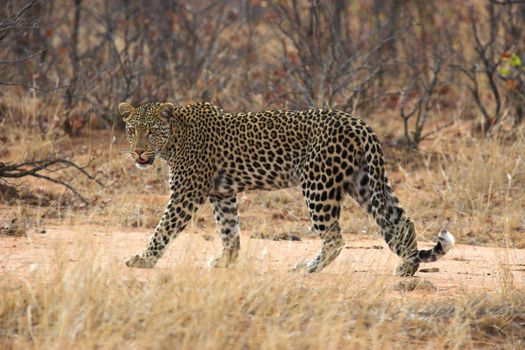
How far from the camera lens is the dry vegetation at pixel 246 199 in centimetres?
571

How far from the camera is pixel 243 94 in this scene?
1370 centimetres

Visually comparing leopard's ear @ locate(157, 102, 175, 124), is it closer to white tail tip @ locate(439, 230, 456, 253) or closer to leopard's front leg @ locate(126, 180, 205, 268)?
leopard's front leg @ locate(126, 180, 205, 268)

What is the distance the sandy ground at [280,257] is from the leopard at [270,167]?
7.7 inches

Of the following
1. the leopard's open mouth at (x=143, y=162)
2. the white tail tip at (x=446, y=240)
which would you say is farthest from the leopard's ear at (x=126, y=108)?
the white tail tip at (x=446, y=240)

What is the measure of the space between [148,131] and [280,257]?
149cm

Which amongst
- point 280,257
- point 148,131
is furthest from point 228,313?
point 280,257

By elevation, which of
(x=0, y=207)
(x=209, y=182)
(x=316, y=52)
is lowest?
(x=0, y=207)

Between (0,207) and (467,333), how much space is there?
18.2ft

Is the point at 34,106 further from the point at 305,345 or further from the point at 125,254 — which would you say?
the point at 305,345

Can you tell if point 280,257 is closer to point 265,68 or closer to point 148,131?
point 148,131

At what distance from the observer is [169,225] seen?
25.9 ft

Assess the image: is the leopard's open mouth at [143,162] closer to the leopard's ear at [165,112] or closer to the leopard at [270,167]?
the leopard at [270,167]

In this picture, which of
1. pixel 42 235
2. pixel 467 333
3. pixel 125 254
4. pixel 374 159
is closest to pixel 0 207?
pixel 42 235

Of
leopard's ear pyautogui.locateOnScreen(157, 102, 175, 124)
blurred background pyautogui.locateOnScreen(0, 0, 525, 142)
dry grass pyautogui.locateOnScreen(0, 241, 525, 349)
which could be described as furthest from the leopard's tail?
blurred background pyautogui.locateOnScreen(0, 0, 525, 142)
